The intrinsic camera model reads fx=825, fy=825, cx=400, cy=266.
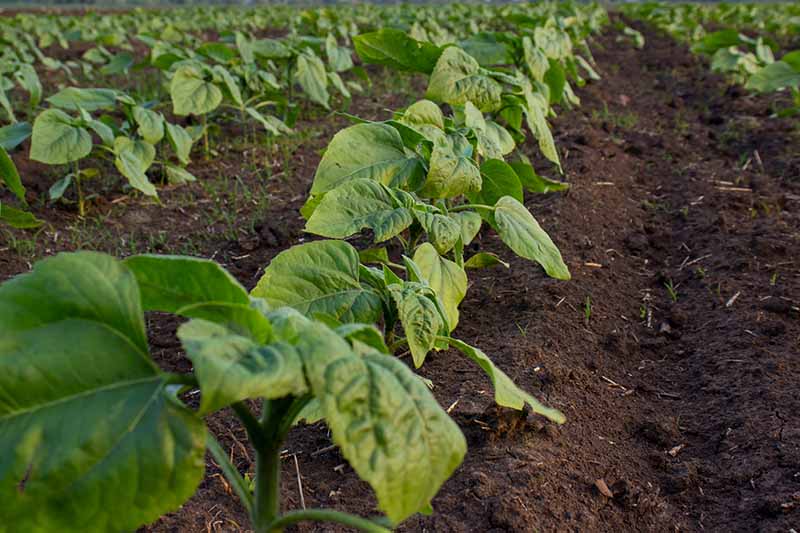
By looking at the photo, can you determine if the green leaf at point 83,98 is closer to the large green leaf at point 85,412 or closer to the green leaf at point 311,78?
the green leaf at point 311,78

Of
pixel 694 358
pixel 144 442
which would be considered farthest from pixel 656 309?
pixel 144 442

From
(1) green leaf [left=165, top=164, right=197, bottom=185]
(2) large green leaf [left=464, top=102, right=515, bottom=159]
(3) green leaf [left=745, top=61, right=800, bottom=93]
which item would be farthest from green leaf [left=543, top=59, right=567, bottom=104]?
(1) green leaf [left=165, top=164, right=197, bottom=185]

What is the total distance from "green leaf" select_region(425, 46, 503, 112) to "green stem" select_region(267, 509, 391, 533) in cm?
208

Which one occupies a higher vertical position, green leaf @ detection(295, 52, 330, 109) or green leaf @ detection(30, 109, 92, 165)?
green leaf @ detection(30, 109, 92, 165)

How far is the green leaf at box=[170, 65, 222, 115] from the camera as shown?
444 cm

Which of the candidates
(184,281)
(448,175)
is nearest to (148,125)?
(448,175)

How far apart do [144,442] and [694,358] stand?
2.39 meters

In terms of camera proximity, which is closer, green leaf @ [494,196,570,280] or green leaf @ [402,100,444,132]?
green leaf @ [494,196,570,280]

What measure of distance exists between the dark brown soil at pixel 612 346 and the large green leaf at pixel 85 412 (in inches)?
31.2

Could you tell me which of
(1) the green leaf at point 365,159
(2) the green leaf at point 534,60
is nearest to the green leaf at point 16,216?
(1) the green leaf at point 365,159

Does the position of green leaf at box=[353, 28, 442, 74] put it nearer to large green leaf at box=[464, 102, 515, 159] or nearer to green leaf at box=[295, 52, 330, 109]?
large green leaf at box=[464, 102, 515, 159]

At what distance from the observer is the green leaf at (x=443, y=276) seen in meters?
2.35

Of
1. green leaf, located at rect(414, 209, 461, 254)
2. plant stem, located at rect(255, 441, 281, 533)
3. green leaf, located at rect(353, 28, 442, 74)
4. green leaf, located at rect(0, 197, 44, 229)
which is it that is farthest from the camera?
green leaf, located at rect(353, 28, 442, 74)

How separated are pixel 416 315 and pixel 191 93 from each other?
303 cm
